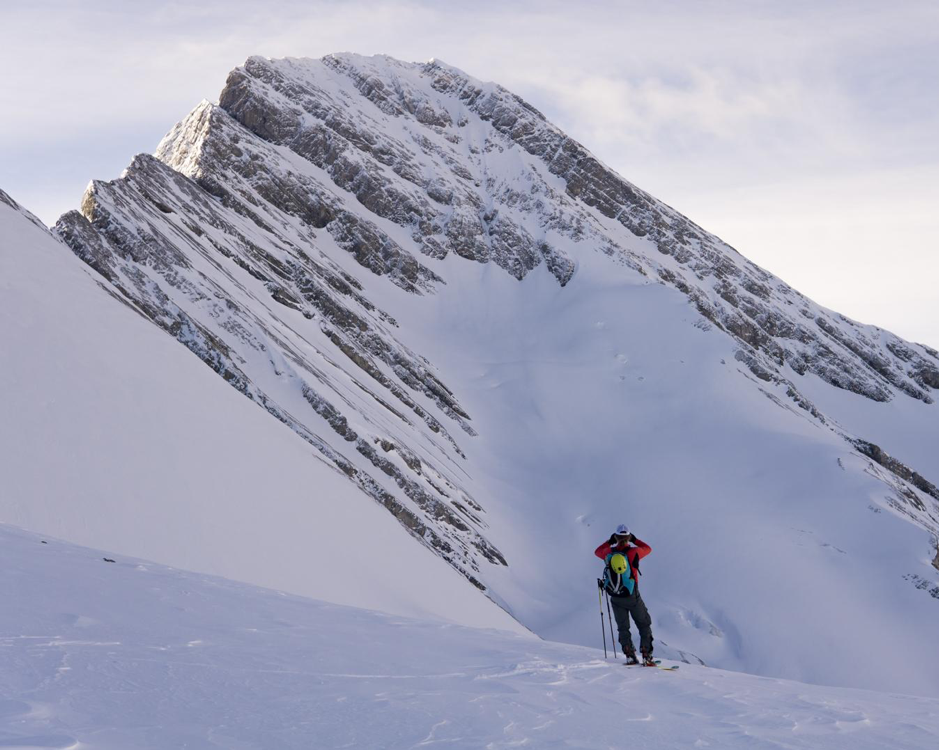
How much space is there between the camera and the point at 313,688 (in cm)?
838

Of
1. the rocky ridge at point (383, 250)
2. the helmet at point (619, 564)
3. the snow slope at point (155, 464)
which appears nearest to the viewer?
the helmet at point (619, 564)

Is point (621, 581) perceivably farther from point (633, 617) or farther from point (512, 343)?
point (512, 343)

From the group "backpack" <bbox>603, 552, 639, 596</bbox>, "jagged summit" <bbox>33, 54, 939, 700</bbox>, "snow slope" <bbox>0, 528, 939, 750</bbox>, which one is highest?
"jagged summit" <bbox>33, 54, 939, 700</bbox>

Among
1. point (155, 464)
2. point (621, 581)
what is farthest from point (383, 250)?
point (621, 581)

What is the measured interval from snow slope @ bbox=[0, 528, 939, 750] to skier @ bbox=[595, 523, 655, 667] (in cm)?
109

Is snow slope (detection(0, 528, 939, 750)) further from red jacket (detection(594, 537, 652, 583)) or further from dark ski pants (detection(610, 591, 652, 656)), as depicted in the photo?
red jacket (detection(594, 537, 652, 583))

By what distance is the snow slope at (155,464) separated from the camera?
16266mm

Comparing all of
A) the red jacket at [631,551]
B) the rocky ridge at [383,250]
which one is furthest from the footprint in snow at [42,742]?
the rocky ridge at [383,250]

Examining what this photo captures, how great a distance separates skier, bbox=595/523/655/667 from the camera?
13031 mm

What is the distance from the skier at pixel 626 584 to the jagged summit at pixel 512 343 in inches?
983

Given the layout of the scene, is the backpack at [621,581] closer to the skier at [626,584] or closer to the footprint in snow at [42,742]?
the skier at [626,584]

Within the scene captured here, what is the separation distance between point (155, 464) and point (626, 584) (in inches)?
437

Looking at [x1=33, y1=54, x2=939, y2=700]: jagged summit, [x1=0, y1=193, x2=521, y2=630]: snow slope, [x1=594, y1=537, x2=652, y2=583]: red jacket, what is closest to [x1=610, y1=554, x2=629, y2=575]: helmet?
[x1=594, y1=537, x2=652, y2=583]: red jacket

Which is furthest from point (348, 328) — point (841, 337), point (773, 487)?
point (841, 337)
